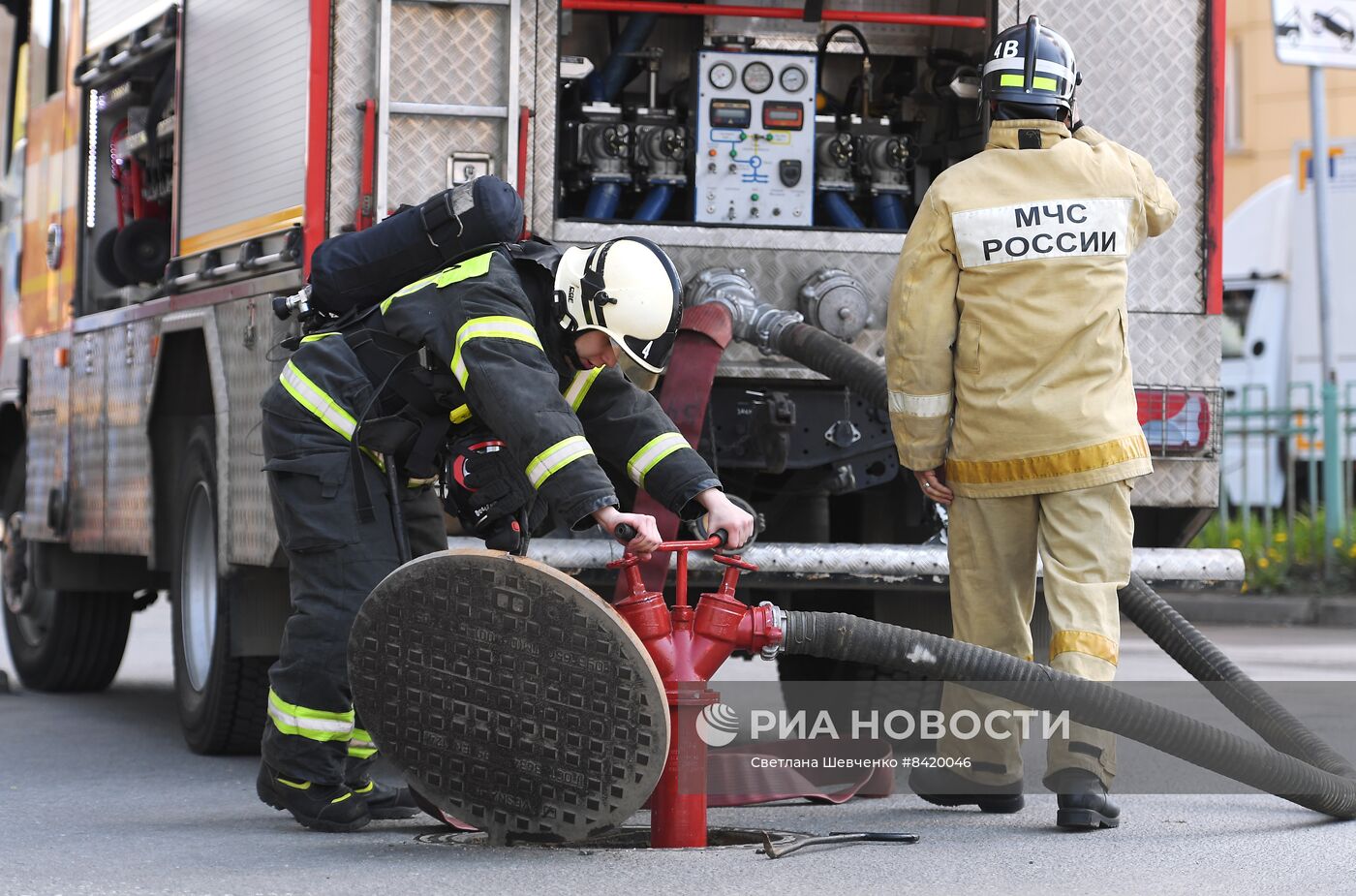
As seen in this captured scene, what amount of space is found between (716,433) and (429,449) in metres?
1.45

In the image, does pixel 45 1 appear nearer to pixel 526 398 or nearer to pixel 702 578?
pixel 702 578

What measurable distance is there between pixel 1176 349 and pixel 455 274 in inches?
99.1

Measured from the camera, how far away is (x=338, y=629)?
5031 millimetres

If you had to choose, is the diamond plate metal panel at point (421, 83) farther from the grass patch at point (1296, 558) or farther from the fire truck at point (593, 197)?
the grass patch at point (1296, 558)

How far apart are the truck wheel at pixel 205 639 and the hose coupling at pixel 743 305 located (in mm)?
1665

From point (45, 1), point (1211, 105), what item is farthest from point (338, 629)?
point (45, 1)

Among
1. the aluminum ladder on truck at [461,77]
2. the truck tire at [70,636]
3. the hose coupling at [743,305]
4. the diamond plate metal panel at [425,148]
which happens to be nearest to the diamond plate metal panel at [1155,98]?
the hose coupling at [743,305]

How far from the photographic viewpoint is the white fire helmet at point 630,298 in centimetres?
469

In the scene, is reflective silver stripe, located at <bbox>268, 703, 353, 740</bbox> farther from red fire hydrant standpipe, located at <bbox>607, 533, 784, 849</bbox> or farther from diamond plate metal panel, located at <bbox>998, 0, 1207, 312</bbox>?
diamond plate metal panel, located at <bbox>998, 0, 1207, 312</bbox>

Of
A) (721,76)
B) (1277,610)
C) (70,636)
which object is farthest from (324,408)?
(1277,610)

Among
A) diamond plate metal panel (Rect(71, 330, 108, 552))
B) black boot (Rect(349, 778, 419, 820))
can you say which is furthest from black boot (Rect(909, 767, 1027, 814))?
diamond plate metal panel (Rect(71, 330, 108, 552))

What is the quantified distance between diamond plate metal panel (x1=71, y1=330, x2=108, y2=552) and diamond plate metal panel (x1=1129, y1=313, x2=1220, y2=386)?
3812 millimetres

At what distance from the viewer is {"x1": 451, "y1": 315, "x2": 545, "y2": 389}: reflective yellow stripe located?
462cm

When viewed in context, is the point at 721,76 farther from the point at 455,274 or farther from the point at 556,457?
the point at 556,457
